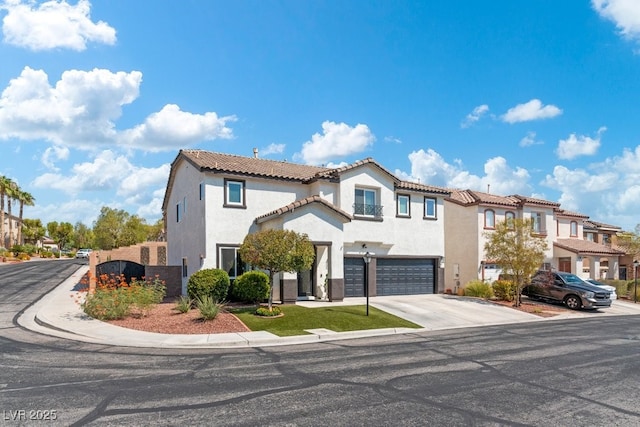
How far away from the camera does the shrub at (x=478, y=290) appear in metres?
27.1

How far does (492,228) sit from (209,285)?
64.8ft

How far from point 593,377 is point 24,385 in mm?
11717

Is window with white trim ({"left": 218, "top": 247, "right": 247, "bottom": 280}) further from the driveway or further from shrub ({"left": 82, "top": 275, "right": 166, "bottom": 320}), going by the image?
shrub ({"left": 82, "top": 275, "right": 166, "bottom": 320})

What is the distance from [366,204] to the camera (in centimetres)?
2564

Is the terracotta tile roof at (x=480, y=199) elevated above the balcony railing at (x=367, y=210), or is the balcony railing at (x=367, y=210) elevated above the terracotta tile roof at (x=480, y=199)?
the terracotta tile roof at (x=480, y=199)

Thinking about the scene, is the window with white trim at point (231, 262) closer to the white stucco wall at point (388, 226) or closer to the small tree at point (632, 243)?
the white stucco wall at point (388, 226)

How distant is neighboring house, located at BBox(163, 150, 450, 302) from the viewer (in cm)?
2170

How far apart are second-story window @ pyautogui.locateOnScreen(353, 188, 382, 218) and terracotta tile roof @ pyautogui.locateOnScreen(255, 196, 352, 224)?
2380 mm

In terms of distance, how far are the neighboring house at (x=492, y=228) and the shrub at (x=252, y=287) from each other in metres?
15.5

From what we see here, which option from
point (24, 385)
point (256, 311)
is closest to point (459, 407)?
point (24, 385)

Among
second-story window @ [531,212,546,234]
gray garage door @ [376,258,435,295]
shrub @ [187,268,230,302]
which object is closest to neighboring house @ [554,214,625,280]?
second-story window @ [531,212,546,234]

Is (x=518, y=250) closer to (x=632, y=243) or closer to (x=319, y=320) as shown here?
(x=319, y=320)

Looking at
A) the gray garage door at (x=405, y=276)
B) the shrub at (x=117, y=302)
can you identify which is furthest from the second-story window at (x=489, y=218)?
the shrub at (x=117, y=302)

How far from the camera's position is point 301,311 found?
60.7ft
